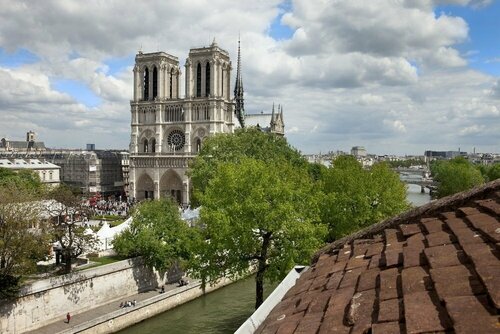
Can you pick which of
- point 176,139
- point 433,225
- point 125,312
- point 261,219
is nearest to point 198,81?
point 176,139

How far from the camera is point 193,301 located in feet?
93.0

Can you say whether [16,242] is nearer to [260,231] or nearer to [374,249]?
[260,231]

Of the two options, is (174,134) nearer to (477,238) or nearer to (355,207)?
(355,207)

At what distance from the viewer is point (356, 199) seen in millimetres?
26188

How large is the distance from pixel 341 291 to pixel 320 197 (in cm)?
1957

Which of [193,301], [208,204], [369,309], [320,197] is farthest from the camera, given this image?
[193,301]

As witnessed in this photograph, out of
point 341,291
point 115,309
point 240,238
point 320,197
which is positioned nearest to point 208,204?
point 240,238

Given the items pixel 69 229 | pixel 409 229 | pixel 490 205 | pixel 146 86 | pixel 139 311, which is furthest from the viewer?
pixel 146 86

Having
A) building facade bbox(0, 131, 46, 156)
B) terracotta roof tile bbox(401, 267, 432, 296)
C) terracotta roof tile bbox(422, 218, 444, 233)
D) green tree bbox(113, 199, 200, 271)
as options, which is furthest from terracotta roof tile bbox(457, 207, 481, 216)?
building facade bbox(0, 131, 46, 156)

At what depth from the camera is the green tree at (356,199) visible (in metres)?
25.5

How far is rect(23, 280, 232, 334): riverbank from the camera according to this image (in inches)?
854

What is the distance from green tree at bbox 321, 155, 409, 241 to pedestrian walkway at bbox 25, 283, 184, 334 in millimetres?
10080

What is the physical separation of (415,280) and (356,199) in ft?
75.1

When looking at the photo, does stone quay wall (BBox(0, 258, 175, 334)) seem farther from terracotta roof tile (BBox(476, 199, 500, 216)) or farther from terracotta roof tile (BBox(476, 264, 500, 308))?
terracotta roof tile (BBox(476, 264, 500, 308))
